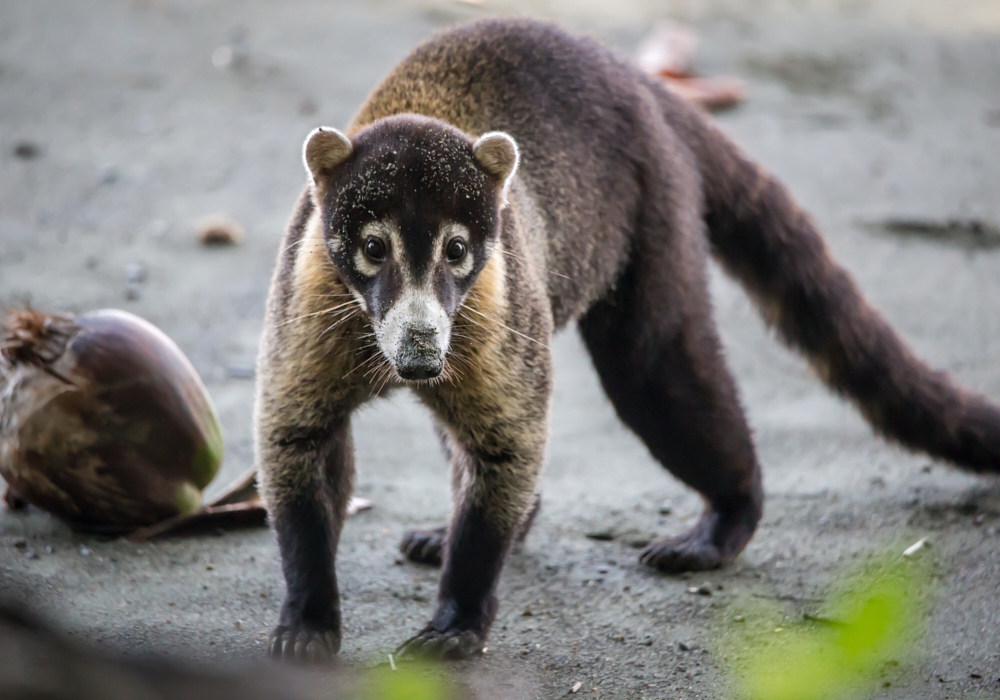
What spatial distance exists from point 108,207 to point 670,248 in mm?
5366

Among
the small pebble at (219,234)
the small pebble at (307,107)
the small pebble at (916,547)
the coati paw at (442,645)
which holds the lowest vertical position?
the small pebble at (916,547)

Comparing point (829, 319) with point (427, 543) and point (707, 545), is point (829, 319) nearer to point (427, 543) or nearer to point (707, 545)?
point (707, 545)

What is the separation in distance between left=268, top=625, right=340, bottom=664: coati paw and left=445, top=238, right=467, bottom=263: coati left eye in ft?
4.95

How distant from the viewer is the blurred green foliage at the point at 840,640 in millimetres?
1354

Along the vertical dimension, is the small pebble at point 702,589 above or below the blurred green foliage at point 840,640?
below

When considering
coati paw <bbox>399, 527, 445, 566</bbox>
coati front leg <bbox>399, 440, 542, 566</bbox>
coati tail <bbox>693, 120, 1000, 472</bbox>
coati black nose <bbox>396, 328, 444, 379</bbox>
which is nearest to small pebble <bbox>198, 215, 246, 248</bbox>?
coati front leg <bbox>399, 440, 542, 566</bbox>

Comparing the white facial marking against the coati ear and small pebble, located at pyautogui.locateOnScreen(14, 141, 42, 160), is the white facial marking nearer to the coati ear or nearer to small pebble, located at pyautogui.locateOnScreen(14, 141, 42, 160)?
the coati ear

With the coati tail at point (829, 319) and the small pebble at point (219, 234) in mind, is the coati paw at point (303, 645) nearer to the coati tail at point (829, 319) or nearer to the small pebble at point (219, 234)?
the coati tail at point (829, 319)

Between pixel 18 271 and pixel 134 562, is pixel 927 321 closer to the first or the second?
pixel 134 562

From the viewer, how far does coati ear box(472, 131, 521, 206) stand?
407 cm

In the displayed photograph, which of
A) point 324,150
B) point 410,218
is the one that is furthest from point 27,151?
point 410,218

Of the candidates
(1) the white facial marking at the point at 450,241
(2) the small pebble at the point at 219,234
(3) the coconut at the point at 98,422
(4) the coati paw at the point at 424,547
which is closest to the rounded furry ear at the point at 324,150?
(1) the white facial marking at the point at 450,241

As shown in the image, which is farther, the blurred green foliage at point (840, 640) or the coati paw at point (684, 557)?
the coati paw at point (684, 557)

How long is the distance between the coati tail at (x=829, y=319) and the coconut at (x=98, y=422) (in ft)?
9.34
